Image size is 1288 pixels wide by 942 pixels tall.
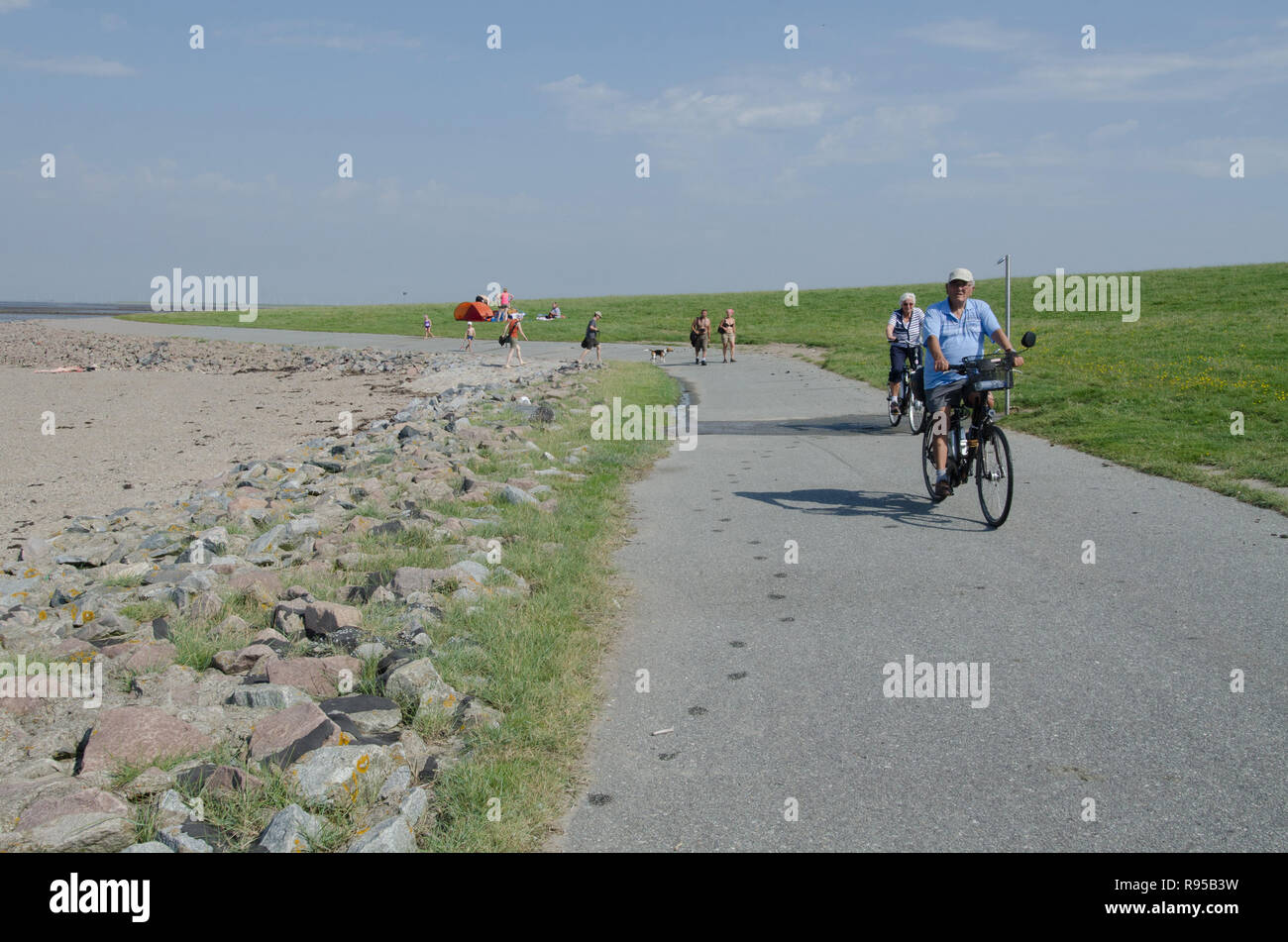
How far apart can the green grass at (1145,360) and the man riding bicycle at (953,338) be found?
2.90 meters

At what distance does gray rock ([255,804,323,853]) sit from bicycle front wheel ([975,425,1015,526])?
643 cm

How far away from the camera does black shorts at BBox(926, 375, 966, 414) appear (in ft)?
29.0

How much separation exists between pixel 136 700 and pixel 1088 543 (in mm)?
6604

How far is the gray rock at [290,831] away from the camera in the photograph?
10.9 ft

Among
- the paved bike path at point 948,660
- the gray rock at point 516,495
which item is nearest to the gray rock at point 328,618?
the paved bike path at point 948,660

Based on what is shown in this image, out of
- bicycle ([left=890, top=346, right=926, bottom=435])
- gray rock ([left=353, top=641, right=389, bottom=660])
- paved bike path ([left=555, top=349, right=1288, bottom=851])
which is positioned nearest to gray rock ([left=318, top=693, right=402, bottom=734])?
gray rock ([left=353, top=641, right=389, bottom=660])

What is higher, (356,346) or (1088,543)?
(356,346)

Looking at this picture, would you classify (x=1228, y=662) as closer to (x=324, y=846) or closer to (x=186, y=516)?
(x=324, y=846)

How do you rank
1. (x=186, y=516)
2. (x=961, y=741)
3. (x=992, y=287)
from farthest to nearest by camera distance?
(x=992, y=287), (x=186, y=516), (x=961, y=741)

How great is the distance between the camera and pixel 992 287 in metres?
67.1

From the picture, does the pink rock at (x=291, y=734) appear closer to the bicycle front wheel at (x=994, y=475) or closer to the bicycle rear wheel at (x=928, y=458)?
the bicycle front wheel at (x=994, y=475)

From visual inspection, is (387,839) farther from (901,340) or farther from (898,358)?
(901,340)
